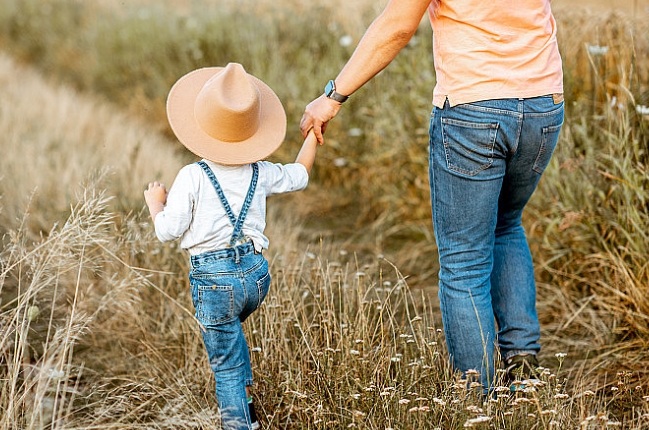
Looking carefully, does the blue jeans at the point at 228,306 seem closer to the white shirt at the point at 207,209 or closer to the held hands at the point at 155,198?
the white shirt at the point at 207,209

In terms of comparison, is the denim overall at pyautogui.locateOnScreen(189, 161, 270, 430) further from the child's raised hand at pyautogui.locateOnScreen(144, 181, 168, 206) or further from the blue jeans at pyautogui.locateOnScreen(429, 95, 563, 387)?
the blue jeans at pyautogui.locateOnScreen(429, 95, 563, 387)

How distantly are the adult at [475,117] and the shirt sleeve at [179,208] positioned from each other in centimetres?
47

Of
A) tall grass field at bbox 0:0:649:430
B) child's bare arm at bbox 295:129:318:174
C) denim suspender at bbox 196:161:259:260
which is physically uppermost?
child's bare arm at bbox 295:129:318:174

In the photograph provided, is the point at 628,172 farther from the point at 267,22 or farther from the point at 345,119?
the point at 267,22

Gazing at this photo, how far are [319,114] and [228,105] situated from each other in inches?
14.4

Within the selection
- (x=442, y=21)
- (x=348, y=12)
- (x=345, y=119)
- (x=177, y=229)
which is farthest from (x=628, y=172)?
(x=348, y=12)

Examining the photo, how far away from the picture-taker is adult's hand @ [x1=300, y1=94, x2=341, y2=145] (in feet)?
7.80

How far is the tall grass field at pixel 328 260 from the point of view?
2295 mm

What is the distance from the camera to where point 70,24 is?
1098 centimetres

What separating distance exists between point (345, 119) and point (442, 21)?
3.28 meters

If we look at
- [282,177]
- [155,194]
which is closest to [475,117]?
[282,177]

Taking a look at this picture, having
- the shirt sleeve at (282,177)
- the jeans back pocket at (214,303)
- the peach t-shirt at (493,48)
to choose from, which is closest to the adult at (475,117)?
the peach t-shirt at (493,48)

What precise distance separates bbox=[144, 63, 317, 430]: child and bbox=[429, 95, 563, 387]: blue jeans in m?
0.49

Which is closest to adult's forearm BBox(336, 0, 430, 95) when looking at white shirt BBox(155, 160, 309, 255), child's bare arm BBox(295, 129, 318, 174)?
child's bare arm BBox(295, 129, 318, 174)
